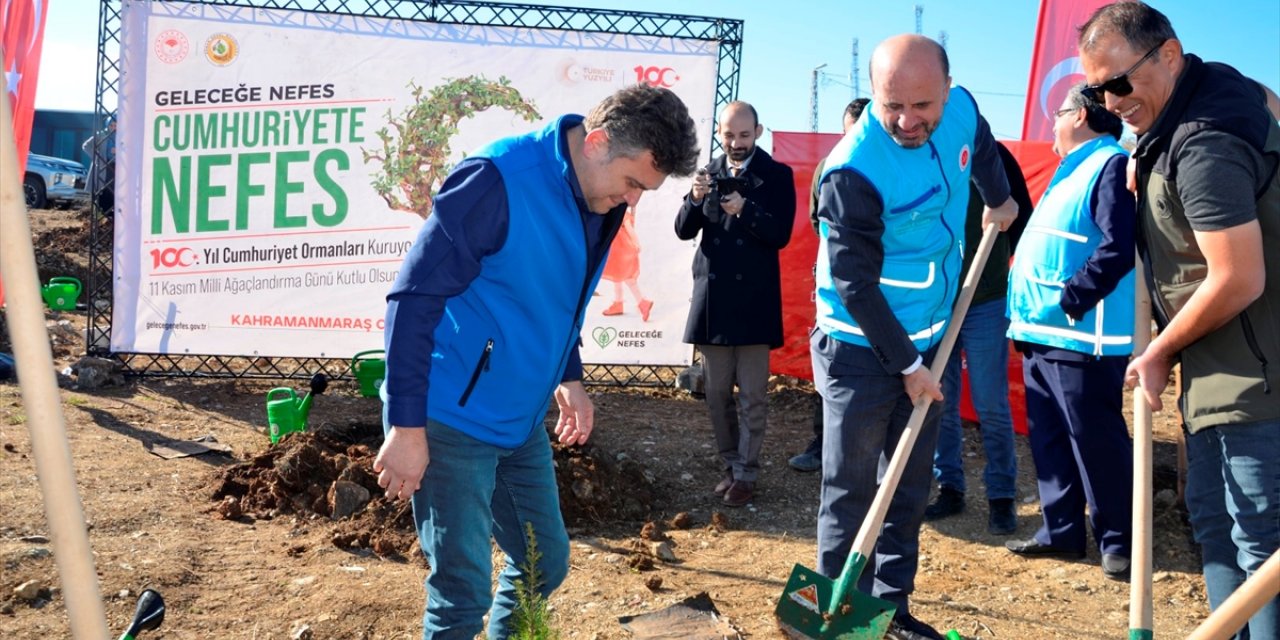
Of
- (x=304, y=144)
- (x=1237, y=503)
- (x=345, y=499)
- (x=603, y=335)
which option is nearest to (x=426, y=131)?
(x=304, y=144)

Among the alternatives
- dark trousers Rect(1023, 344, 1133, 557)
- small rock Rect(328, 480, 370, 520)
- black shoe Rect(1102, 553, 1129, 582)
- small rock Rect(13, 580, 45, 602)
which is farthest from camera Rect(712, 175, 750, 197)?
small rock Rect(13, 580, 45, 602)

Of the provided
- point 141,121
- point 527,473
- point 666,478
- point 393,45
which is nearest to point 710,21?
point 393,45

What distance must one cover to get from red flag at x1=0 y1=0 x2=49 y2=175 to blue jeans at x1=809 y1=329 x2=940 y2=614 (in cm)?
334

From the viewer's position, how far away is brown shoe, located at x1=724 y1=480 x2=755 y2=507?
591 cm

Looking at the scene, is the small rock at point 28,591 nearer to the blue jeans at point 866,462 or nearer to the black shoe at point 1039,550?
the blue jeans at point 866,462

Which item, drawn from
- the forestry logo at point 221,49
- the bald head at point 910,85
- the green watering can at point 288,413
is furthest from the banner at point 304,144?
the bald head at point 910,85

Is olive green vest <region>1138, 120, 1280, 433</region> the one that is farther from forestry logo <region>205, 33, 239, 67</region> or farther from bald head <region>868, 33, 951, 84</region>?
forestry logo <region>205, 33, 239, 67</region>

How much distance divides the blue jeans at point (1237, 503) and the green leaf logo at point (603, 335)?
5688mm

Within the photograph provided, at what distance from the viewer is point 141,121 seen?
7.64 metres

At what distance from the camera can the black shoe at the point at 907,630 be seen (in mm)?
3873

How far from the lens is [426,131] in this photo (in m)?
8.05

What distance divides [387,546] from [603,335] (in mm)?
3641

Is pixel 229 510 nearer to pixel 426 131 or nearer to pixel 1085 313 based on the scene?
pixel 426 131

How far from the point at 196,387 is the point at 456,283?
6.52m
